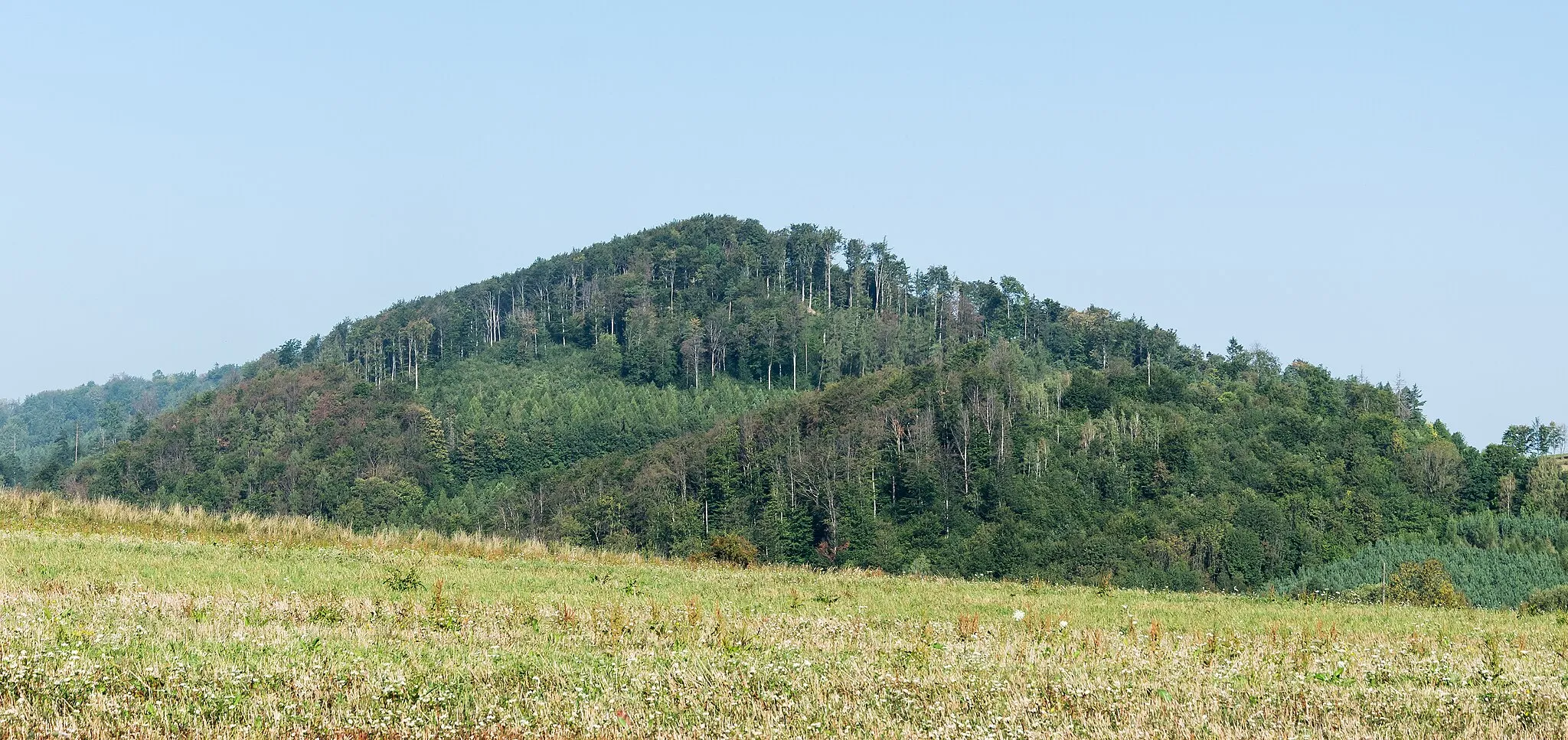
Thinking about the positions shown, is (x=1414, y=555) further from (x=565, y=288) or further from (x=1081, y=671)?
(x=565, y=288)

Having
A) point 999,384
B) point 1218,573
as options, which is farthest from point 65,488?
point 1218,573

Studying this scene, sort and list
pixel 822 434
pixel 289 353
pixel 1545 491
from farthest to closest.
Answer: pixel 289 353 → pixel 822 434 → pixel 1545 491

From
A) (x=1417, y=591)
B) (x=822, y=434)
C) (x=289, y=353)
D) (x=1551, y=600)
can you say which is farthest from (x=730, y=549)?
(x=289, y=353)

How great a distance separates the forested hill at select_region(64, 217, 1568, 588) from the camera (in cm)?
9638

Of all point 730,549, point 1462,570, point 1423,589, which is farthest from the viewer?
point 1462,570

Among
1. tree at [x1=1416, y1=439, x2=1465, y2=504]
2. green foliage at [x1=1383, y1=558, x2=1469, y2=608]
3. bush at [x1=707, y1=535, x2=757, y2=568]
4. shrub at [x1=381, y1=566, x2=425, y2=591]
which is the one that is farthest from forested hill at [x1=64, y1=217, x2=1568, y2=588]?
shrub at [x1=381, y1=566, x2=425, y2=591]

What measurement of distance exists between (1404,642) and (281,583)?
18612 millimetres

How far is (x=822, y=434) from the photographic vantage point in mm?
116688

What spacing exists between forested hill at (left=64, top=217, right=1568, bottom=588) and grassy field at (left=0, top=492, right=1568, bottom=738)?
53990mm

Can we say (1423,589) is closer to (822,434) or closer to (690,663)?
(690,663)

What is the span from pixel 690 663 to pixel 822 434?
102 m

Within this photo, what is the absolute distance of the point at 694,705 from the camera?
496 inches

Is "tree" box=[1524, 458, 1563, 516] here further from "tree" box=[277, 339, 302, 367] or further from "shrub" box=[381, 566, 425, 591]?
"tree" box=[277, 339, 302, 367]

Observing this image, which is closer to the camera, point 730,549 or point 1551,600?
point 1551,600
